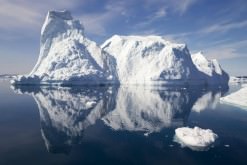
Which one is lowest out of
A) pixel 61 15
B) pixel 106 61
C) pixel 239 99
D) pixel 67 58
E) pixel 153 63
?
pixel 239 99

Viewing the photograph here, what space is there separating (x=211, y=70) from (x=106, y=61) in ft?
158

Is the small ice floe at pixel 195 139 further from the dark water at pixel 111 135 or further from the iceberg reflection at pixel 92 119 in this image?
the iceberg reflection at pixel 92 119

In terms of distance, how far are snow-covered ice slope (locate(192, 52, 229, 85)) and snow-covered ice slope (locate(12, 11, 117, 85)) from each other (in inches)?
1658

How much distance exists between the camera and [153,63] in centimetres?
9906

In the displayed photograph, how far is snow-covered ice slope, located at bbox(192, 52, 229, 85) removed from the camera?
112 meters

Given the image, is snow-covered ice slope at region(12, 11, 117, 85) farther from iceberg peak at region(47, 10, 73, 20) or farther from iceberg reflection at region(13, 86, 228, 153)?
iceberg reflection at region(13, 86, 228, 153)

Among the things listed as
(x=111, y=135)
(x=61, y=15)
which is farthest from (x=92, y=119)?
(x=61, y=15)

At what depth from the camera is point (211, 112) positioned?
38.6 metres

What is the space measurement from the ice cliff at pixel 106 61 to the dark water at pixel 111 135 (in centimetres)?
4867

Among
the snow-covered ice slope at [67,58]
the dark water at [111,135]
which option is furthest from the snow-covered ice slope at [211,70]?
the dark water at [111,135]

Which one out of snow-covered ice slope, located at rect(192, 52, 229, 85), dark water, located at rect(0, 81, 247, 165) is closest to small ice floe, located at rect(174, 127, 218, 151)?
dark water, located at rect(0, 81, 247, 165)

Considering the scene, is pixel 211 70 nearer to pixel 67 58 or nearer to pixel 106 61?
pixel 106 61

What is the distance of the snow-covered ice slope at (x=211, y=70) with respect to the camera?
367ft

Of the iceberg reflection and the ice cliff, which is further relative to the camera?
the ice cliff
